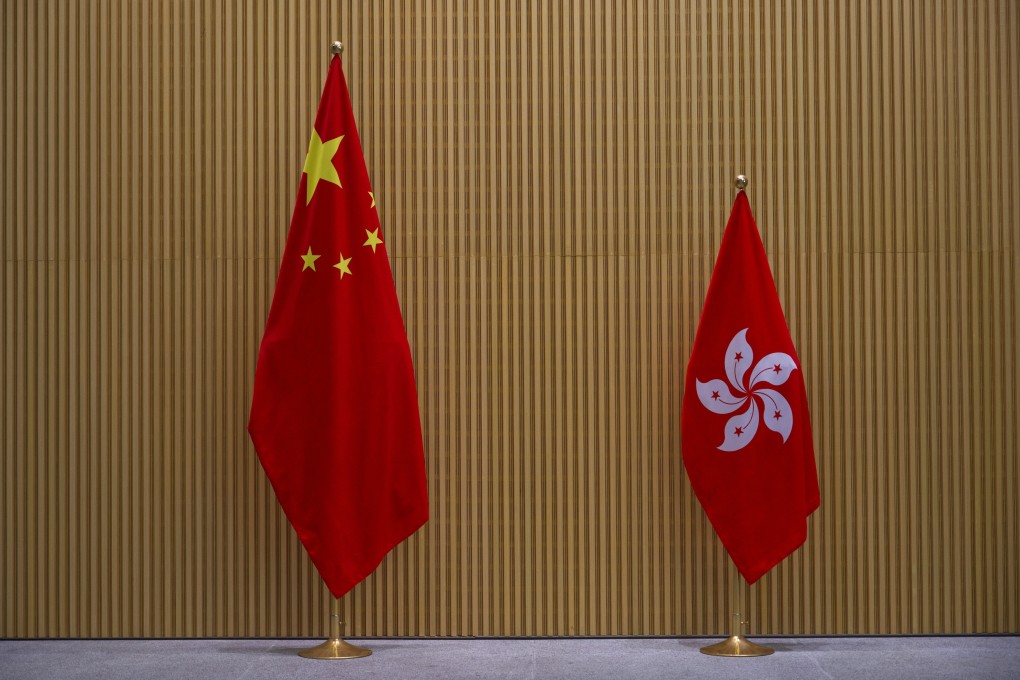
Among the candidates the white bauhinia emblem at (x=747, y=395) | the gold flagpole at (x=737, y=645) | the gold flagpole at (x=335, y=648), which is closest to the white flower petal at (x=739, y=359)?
the white bauhinia emblem at (x=747, y=395)

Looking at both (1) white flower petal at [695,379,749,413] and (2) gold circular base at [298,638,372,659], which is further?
(1) white flower petal at [695,379,749,413]

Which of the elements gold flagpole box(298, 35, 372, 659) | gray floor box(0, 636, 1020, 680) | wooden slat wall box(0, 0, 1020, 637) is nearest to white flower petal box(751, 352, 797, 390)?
wooden slat wall box(0, 0, 1020, 637)

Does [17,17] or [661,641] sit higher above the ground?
[17,17]

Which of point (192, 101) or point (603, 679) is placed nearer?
point (603, 679)

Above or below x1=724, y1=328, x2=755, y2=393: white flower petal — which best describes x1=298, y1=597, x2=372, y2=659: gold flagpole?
below

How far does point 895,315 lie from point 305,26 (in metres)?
3.51

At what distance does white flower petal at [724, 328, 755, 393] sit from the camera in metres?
5.38

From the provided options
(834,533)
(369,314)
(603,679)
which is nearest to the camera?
(603,679)

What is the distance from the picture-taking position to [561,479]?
572cm

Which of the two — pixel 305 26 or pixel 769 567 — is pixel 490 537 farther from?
pixel 305 26

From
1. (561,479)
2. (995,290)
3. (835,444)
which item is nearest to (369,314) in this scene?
(561,479)

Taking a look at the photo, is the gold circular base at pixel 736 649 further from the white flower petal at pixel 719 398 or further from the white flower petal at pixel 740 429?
the white flower petal at pixel 719 398

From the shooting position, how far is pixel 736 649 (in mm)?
5262

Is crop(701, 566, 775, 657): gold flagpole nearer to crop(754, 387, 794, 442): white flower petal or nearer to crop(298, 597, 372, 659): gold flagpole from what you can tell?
crop(754, 387, 794, 442): white flower petal
